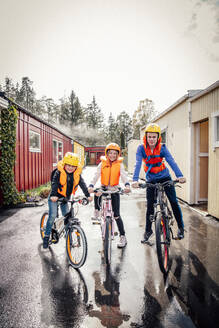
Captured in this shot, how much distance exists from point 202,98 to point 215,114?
99 centimetres

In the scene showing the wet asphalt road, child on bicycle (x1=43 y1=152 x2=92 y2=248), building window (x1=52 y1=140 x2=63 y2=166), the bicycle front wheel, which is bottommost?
the wet asphalt road

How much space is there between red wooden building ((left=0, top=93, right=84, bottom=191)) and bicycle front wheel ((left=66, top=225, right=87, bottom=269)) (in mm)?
5062

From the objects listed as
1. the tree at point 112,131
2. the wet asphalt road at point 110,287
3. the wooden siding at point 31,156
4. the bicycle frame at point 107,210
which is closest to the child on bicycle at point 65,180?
the bicycle frame at point 107,210

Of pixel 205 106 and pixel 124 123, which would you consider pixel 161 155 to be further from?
pixel 124 123

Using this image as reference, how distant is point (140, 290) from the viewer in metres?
2.67

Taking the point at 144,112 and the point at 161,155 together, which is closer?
the point at 161,155

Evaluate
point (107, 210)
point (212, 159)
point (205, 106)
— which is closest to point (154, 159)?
point (107, 210)

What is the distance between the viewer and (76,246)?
10.7ft

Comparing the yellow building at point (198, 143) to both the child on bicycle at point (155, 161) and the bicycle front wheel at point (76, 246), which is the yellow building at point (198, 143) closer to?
the child on bicycle at point (155, 161)

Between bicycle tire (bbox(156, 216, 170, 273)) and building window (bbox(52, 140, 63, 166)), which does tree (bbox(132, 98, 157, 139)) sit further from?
bicycle tire (bbox(156, 216, 170, 273))

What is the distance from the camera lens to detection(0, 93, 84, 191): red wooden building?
27.6 feet

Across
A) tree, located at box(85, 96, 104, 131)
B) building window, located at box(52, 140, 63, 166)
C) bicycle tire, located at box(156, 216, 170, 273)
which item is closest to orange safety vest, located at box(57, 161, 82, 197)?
bicycle tire, located at box(156, 216, 170, 273)

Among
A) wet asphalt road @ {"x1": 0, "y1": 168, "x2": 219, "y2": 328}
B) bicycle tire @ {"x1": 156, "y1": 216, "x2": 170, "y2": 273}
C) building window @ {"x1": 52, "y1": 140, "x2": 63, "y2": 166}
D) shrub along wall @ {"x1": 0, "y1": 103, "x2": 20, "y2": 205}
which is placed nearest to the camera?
wet asphalt road @ {"x1": 0, "y1": 168, "x2": 219, "y2": 328}

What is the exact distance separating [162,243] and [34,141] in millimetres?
9178
